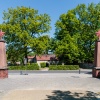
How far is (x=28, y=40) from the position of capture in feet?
154

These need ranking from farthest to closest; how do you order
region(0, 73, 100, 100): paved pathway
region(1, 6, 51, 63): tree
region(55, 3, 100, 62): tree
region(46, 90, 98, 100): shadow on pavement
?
1. region(55, 3, 100, 62): tree
2. region(1, 6, 51, 63): tree
3. region(0, 73, 100, 100): paved pathway
4. region(46, 90, 98, 100): shadow on pavement

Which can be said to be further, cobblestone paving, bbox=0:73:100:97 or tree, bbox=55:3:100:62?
tree, bbox=55:3:100:62

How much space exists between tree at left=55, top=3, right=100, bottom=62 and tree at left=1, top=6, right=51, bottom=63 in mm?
4641

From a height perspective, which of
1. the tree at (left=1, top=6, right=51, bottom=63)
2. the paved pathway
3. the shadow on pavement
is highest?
the tree at (left=1, top=6, right=51, bottom=63)

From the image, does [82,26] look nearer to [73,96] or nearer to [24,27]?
[24,27]

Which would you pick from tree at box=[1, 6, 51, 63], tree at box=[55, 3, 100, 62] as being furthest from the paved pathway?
tree at box=[55, 3, 100, 62]

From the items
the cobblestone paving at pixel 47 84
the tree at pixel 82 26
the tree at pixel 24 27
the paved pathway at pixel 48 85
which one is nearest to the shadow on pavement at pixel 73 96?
the paved pathway at pixel 48 85

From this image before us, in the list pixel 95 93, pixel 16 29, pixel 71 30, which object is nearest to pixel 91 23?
pixel 71 30

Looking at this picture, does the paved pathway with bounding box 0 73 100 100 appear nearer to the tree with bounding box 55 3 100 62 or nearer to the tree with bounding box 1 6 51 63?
the tree with bounding box 1 6 51 63

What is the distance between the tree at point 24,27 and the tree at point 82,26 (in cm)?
464

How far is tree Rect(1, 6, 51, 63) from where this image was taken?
4669cm

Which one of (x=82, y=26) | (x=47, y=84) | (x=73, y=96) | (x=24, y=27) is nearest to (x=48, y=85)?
(x=47, y=84)

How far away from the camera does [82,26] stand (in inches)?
2050

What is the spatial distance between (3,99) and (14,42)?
36946 millimetres
